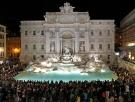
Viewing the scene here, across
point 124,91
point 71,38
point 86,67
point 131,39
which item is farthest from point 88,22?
point 124,91

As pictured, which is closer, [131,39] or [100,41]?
[131,39]

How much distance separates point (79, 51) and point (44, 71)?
20.1 metres

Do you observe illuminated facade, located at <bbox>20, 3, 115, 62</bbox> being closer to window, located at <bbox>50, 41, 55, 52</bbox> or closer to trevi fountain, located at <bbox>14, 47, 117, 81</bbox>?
window, located at <bbox>50, 41, 55, 52</bbox>

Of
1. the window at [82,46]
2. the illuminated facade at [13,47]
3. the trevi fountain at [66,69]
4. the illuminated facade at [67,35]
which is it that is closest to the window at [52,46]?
the illuminated facade at [67,35]

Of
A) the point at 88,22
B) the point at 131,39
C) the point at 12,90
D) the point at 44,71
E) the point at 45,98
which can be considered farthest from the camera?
the point at 88,22

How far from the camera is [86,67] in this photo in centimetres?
5866

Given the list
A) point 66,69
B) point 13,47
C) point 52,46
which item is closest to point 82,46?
point 52,46

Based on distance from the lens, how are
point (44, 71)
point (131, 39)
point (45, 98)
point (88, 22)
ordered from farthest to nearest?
point (88, 22)
point (131, 39)
point (44, 71)
point (45, 98)

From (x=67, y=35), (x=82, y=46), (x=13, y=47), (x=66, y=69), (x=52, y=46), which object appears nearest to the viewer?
(x=66, y=69)

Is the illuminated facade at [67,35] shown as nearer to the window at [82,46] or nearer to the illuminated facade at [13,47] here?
the window at [82,46]

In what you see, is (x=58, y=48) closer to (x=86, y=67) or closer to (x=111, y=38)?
(x=111, y=38)

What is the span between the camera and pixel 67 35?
76.4m

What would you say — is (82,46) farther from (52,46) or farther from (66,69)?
(66,69)

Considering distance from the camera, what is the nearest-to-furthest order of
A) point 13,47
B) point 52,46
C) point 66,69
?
point 66,69, point 52,46, point 13,47
